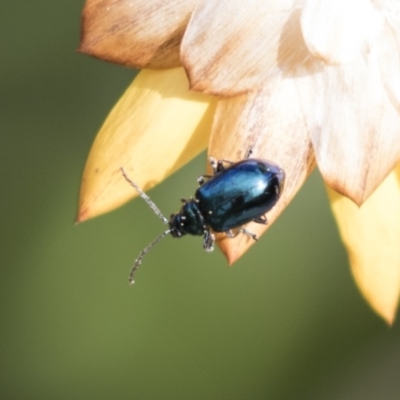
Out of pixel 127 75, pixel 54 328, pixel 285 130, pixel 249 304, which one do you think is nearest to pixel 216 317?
pixel 249 304

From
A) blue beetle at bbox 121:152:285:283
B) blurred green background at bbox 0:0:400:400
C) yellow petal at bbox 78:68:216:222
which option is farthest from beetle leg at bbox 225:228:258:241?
blurred green background at bbox 0:0:400:400

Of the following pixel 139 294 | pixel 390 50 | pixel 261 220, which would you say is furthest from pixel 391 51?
pixel 139 294

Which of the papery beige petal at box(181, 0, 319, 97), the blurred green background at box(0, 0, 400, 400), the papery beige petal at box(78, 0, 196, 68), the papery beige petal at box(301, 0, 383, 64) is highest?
the papery beige petal at box(78, 0, 196, 68)

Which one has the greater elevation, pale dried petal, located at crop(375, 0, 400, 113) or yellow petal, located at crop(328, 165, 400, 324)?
pale dried petal, located at crop(375, 0, 400, 113)

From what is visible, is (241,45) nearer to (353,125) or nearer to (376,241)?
(353,125)

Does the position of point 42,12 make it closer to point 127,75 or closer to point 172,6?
point 127,75

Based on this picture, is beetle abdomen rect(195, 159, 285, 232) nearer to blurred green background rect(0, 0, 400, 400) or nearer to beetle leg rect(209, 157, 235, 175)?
beetle leg rect(209, 157, 235, 175)
